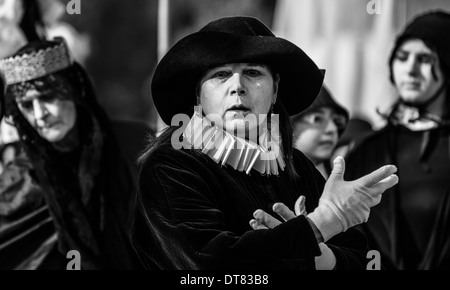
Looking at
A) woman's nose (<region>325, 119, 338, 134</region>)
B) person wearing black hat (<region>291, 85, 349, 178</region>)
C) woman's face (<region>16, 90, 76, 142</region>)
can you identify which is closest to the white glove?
person wearing black hat (<region>291, 85, 349, 178</region>)

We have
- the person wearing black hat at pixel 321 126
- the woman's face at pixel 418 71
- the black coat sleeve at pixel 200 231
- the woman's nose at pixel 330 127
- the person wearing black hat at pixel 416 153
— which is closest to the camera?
the black coat sleeve at pixel 200 231

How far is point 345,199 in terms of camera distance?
2.86 metres

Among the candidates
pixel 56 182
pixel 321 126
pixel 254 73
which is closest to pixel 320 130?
pixel 321 126

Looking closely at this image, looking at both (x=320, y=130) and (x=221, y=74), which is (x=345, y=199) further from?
(x=320, y=130)

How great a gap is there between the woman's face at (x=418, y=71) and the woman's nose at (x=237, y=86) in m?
A: 3.38

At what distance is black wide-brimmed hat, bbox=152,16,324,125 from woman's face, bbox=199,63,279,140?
0.10 feet

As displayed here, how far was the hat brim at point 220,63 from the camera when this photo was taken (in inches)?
116

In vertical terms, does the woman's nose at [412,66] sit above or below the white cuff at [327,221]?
below

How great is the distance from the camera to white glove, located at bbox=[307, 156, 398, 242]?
2828 millimetres

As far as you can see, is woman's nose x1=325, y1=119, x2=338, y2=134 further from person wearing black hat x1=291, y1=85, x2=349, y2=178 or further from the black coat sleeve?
the black coat sleeve

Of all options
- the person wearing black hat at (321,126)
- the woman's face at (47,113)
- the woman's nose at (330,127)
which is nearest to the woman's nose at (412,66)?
the person wearing black hat at (321,126)

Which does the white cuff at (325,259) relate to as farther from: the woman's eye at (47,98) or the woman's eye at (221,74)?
the woman's eye at (47,98)

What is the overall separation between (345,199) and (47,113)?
306 centimetres
